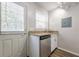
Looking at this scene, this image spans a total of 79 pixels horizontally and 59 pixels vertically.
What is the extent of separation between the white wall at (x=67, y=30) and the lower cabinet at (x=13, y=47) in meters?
0.44

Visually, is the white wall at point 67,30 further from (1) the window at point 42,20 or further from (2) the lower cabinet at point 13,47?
(2) the lower cabinet at point 13,47

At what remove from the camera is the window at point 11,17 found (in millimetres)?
913

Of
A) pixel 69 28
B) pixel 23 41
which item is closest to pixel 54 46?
pixel 69 28

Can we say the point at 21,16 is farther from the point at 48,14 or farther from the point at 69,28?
the point at 69,28

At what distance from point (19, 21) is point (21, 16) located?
3.0 inches

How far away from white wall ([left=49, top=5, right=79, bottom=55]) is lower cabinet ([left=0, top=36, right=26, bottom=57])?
443 millimetres

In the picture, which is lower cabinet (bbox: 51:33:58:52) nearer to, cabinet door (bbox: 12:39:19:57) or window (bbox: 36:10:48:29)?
window (bbox: 36:10:48:29)

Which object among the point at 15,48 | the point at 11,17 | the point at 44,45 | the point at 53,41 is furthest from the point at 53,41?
the point at 11,17

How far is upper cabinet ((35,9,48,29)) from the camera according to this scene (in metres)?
1.05

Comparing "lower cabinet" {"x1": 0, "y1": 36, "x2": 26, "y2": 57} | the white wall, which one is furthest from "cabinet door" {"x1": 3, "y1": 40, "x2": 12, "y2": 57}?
the white wall

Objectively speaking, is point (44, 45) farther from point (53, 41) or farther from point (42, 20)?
point (42, 20)

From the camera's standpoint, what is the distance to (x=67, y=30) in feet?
3.41

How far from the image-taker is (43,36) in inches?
45.7

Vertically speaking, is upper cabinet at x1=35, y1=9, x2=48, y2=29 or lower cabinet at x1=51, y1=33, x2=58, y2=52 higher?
upper cabinet at x1=35, y1=9, x2=48, y2=29
